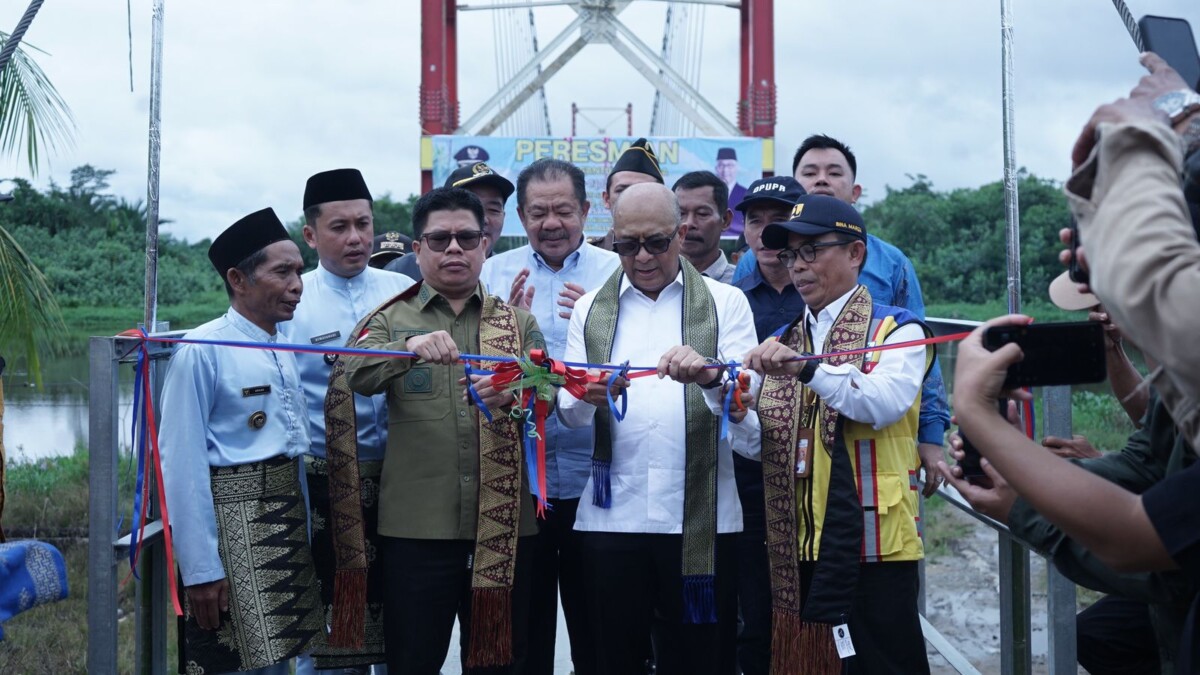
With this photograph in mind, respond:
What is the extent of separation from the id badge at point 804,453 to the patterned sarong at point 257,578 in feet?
5.05

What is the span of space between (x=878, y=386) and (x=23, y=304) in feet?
17.5

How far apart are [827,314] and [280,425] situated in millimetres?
1720

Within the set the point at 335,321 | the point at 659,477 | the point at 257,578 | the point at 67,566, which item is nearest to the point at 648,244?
the point at 659,477

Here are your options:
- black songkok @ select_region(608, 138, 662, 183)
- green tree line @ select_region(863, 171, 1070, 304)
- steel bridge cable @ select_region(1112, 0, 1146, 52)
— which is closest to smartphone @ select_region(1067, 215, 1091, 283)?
steel bridge cable @ select_region(1112, 0, 1146, 52)

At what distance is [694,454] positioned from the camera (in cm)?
328

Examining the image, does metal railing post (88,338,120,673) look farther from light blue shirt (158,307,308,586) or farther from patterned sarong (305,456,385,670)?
patterned sarong (305,456,385,670)

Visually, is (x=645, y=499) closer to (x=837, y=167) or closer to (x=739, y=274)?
(x=739, y=274)

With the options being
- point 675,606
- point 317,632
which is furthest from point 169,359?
point 675,606

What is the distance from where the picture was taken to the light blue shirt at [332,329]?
12.0 ft

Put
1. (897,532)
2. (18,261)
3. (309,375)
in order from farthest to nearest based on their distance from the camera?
(18,261) → (309,375) → (897,532)

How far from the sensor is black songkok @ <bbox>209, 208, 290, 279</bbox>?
3.38 m

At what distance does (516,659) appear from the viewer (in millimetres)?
3348

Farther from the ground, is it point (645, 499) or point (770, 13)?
point (770, 13)

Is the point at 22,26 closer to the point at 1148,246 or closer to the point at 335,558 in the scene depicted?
the point at 335,558
